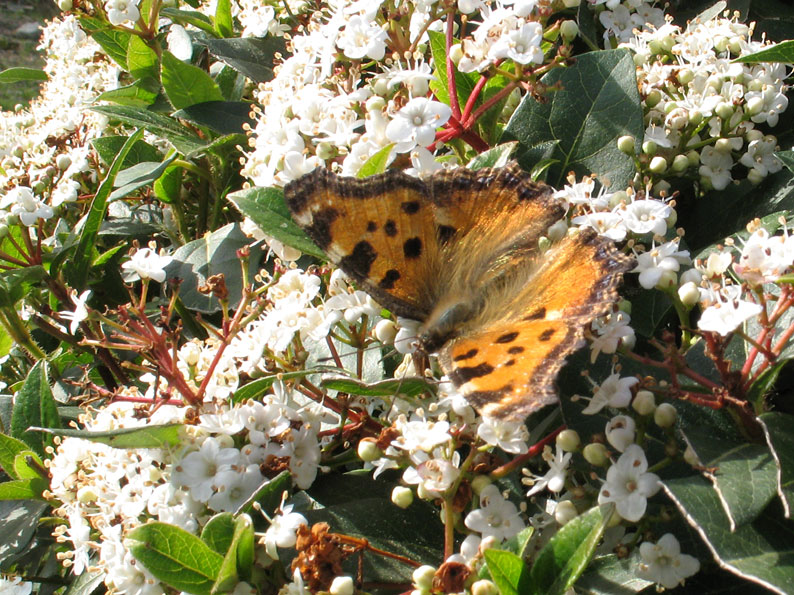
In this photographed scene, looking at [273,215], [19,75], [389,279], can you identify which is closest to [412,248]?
[389,279]

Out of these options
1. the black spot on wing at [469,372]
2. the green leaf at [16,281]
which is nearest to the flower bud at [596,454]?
the black spot on wing at [469,372]

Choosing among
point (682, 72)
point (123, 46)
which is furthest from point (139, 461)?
point (123, 46)

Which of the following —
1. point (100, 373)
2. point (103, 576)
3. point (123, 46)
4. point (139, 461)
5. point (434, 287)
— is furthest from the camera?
point (123, 46)

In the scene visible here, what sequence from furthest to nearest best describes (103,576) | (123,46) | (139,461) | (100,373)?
(123,46)
(100,373)
(103,576)
(139,461)

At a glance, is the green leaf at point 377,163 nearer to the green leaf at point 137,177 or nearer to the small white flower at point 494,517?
the small white flower at point 494,517

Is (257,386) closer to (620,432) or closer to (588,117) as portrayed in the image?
(620,432)

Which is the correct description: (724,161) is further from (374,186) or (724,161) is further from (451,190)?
(374,186)
